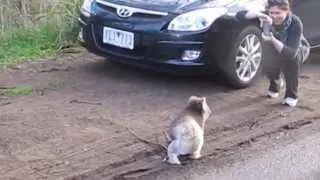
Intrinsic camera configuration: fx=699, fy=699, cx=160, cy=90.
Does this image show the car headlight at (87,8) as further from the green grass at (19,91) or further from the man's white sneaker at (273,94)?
the man's white sneaker at (273,94)

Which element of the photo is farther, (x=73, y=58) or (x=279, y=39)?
(x=73, y=58)

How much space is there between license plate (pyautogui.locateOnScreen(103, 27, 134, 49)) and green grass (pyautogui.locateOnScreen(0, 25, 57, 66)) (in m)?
1.41

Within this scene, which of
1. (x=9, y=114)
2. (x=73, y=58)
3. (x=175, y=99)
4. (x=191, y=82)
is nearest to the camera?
(x=9, y=114)

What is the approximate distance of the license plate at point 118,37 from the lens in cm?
659

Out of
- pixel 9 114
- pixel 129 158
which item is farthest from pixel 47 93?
pixel 129 158

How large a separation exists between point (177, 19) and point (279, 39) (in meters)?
0.95

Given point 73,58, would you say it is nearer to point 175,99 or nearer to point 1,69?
point 1,69

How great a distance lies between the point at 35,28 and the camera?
8812 millimetres

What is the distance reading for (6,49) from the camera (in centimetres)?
820

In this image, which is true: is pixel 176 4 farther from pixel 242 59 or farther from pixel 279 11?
pixel 279 11

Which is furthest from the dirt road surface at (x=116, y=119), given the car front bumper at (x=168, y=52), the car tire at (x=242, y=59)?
the car front bumper at (x=168, y=52)

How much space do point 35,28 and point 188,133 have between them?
446 centimetres

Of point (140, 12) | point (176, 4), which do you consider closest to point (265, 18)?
point (176, 4)

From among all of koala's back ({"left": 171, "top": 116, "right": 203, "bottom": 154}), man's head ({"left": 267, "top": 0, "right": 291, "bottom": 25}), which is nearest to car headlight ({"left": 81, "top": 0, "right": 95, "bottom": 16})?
man's head ({"left": 267, "top": 0, "right": 291, "bottom": 25})
